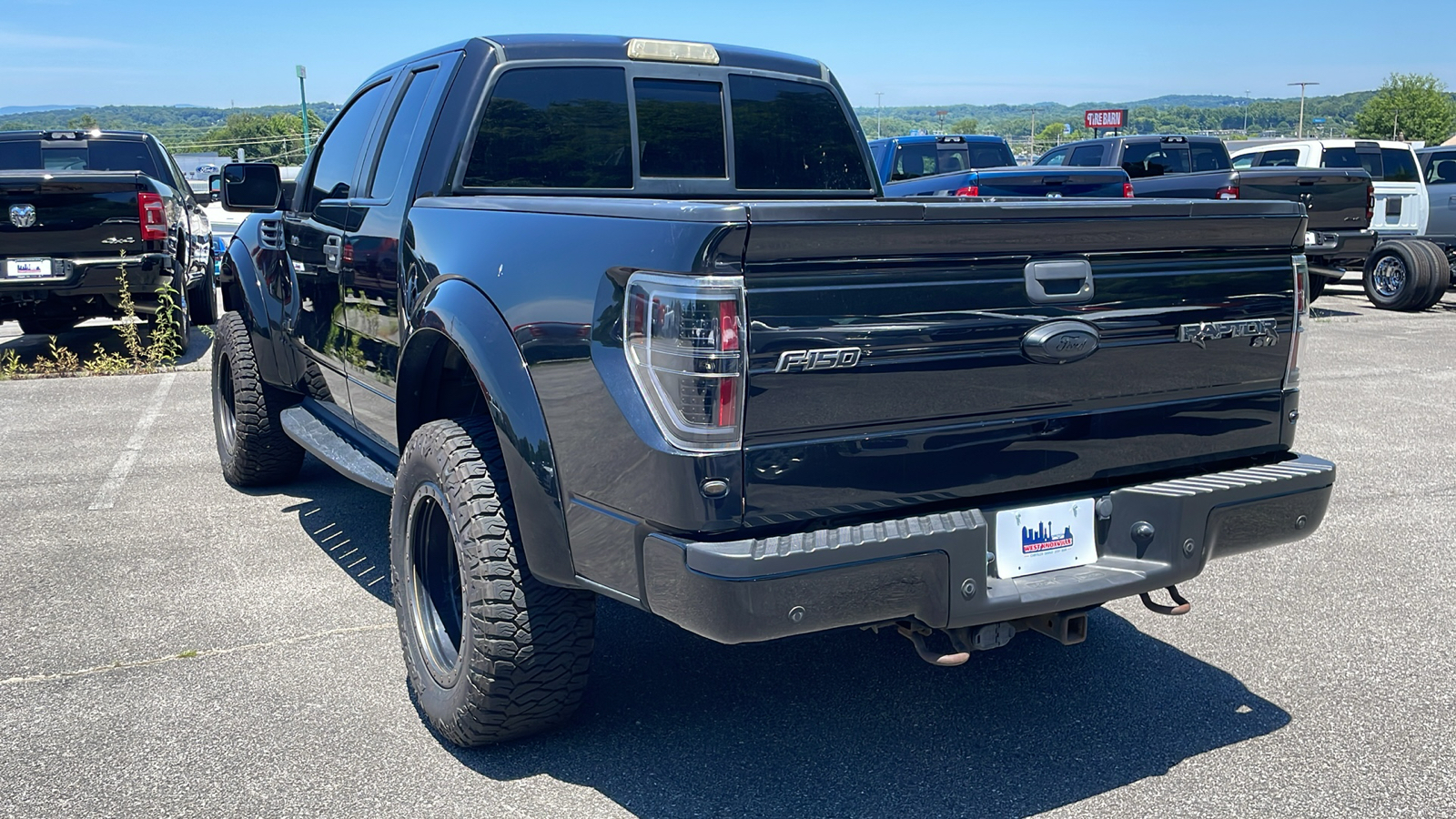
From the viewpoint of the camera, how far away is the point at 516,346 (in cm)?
290

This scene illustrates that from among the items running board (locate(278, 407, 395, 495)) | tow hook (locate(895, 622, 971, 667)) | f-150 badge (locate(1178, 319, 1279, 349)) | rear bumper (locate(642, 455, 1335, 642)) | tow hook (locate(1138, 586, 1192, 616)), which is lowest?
tow hook (locate(1138, 586, 1192, 616))

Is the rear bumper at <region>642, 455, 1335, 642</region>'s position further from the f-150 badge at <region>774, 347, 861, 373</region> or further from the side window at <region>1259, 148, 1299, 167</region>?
the side window at <region>1259, 148, 1299, 167</region>

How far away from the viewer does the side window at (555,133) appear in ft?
12.8

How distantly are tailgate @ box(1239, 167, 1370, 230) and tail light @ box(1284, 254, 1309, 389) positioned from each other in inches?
398

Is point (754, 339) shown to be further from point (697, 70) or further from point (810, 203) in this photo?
point (697, 70)

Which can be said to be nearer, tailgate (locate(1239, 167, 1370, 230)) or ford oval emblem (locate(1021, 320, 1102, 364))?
ford oval emblem (locate(1021, 320, 1102, 364))

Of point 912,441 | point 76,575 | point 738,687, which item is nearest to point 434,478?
point 738,687

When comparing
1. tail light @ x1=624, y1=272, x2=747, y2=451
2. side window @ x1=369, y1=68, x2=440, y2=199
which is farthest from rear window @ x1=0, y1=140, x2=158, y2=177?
tail light @ x1=624, y1=272, x2=747, y2=451

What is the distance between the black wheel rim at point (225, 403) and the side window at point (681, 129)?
285cm

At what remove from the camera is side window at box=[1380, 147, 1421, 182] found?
16.0 meters

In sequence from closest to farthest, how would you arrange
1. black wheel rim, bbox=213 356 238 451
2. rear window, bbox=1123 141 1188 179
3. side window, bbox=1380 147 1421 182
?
black wheel rim, bbox=213 356 238 451 → rear window, bbox=1123 141 1188 179 → side window, bbox=1380 147 1421 182

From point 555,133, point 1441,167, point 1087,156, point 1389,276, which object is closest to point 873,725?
point 555,133

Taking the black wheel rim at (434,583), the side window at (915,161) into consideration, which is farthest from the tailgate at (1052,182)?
the black wheel rim at (434,583)

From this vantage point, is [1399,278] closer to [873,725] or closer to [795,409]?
[873,725]
